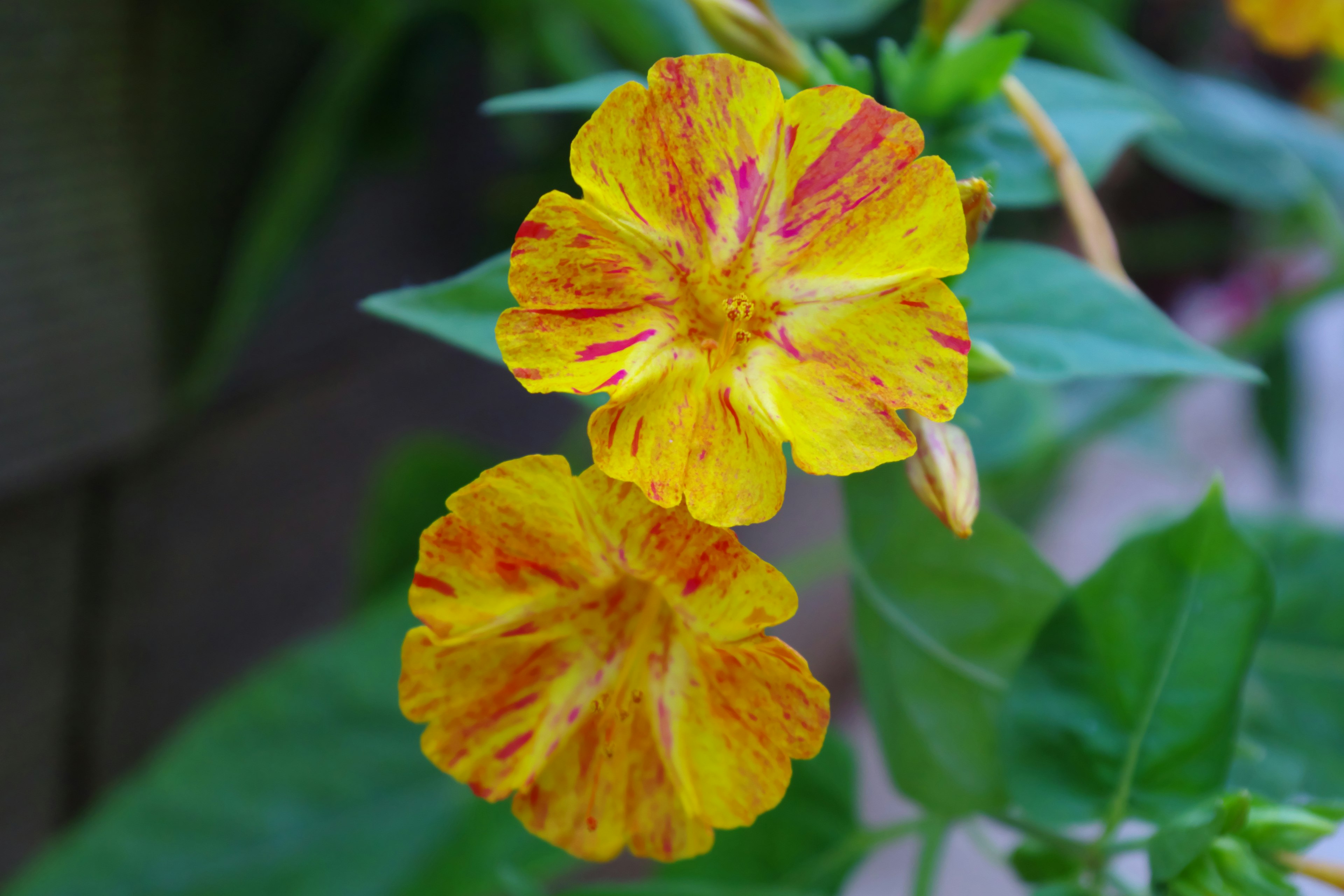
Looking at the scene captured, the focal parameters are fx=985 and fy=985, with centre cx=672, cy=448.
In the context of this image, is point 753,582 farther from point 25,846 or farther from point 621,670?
point 25,846

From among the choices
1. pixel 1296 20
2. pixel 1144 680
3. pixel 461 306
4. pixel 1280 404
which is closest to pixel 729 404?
pixel 461 306

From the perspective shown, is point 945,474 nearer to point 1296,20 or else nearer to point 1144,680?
point 1144,680

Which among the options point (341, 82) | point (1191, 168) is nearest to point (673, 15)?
point (341, 82)

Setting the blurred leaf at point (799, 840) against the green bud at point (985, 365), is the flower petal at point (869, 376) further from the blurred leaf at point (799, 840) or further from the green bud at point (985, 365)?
the blurred leaf at point (799, 840)

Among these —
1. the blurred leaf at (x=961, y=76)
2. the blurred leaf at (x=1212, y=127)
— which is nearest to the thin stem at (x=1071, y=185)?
the blurred leaf at (x=961, y=76)

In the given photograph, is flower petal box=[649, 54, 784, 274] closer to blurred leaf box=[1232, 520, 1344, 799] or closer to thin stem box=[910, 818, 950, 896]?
thin stem box=[910, 818, 950, 896]

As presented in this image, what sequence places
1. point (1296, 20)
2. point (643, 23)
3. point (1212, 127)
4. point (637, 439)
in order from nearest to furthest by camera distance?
point (637, 439)
point (643, 23)
point (1296, 20)
point (1212, 127)
